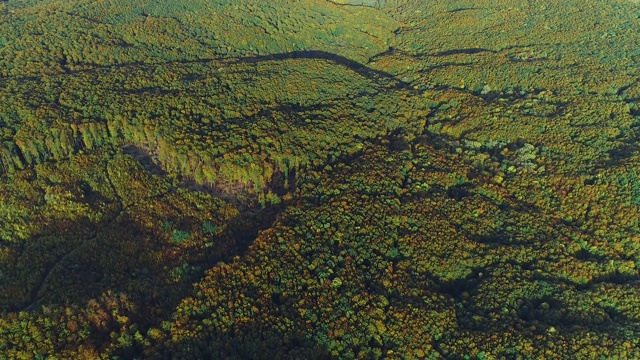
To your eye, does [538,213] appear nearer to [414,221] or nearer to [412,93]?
[414,221]

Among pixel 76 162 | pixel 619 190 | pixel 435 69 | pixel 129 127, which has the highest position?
pixel 435 69

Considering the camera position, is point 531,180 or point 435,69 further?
point 435,69

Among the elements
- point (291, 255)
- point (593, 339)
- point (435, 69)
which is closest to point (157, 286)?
point (291, 255)

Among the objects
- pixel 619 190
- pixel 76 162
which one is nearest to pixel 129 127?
pixel 76 162

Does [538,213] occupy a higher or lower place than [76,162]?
higher

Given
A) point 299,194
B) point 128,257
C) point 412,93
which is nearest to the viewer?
point 128,257

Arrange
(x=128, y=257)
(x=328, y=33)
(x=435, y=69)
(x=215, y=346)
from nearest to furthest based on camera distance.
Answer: (x=215, y=346)
(x=128, y=257)
(x=435, y=69)
(x=328, y=33)
